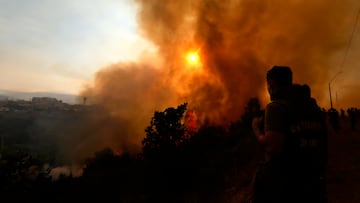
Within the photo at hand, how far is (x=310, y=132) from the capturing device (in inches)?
110

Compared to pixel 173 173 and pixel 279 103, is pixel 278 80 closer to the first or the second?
pixel 279 103

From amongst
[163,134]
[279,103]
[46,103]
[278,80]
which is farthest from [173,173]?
[46,103]

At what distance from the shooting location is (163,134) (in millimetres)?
27062

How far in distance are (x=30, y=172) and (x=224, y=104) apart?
2725cm

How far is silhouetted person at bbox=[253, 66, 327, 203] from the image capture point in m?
2.76

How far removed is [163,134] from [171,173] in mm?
8725

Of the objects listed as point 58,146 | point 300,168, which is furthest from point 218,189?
point 58,146

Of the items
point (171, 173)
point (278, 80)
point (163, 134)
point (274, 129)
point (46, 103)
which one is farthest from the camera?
point (46, 103)

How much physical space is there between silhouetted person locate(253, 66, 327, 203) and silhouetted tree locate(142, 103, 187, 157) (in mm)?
22550

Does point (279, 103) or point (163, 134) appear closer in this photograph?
point (279, 103)

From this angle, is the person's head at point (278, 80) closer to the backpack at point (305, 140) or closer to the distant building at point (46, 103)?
the backpack at point (305, 140)

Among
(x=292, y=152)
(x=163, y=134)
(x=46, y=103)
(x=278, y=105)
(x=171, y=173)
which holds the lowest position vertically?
(x=292, y=152)

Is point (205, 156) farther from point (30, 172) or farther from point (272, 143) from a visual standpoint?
point (272, 143)

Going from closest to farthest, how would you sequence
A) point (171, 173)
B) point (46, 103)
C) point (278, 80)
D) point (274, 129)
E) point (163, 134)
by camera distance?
point (274, 129)
point (278, 80)
point (171, 173)
point (163, 134)
point (46, 103)
